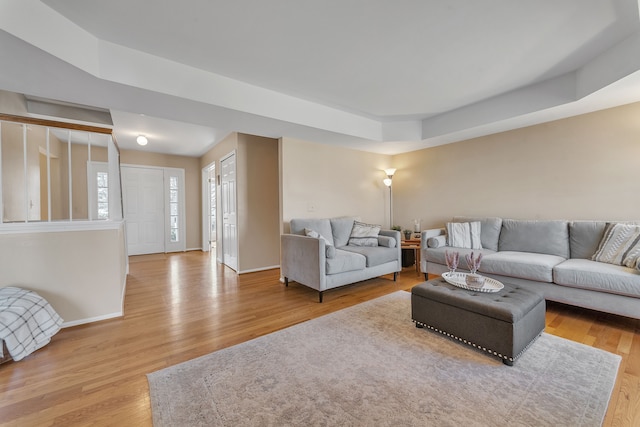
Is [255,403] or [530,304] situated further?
[530,304]

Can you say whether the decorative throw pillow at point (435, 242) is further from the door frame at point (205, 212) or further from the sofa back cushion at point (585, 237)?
the door frame at point (205, 212)

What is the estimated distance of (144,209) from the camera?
6223mm

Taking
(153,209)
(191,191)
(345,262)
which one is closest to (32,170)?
(345,262)

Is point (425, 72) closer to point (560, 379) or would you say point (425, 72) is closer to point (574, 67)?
point (574, 67)

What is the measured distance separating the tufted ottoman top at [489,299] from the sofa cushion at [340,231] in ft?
6.10

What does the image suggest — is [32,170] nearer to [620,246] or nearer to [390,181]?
[390,181]

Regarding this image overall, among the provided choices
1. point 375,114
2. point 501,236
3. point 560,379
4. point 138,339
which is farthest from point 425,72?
point 138,339

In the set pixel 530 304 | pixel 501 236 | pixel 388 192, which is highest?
pixel 388 192

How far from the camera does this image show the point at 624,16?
1.93 meters

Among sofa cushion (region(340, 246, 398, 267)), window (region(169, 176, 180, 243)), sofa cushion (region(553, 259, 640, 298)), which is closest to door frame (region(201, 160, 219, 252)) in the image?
window (region(169, 176, 180, 243))

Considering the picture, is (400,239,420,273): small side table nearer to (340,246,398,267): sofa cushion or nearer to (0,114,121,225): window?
(340,246,398,267): sofa cushion

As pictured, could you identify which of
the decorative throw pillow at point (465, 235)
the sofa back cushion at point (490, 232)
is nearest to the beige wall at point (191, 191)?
the decorative throw pillow at point (465, 235)

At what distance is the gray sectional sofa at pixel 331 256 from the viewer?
310 centimetres

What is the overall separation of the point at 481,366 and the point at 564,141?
326 centimetres
